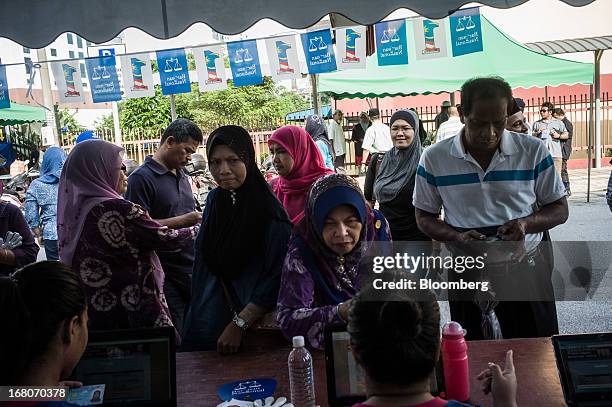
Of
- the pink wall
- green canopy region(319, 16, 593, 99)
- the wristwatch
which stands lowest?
the wristwatch

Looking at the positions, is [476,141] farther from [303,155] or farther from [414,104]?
[414,104]

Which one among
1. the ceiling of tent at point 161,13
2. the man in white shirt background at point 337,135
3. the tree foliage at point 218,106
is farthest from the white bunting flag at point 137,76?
the tree foliage at point 218,106

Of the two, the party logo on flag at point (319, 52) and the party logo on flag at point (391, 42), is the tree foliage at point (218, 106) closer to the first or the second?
the party logo on flag at point (391, 42)

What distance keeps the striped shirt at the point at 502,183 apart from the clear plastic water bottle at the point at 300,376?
99 centimetres

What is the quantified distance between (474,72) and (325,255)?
25.3ft

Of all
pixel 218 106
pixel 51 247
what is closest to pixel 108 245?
pixel 51 247

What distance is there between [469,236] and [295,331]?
0.79 m

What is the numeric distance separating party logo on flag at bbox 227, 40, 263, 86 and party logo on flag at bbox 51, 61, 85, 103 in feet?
5.78

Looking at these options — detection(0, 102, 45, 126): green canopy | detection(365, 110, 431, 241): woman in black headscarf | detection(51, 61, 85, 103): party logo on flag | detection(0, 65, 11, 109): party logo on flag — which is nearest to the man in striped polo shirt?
detection(365, 110, 431, 241): woman in black headscarf

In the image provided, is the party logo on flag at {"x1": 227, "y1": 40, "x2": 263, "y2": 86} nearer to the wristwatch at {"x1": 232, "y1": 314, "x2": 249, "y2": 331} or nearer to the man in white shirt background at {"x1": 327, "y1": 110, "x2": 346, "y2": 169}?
the wristwatch at {"x1": 232, "y1": 314, "x2": 249, "y2": 331}

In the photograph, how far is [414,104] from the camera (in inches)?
634

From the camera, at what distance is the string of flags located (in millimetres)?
5152

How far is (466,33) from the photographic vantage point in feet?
17.1

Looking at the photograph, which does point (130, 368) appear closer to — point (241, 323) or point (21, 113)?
point (241, 323)
